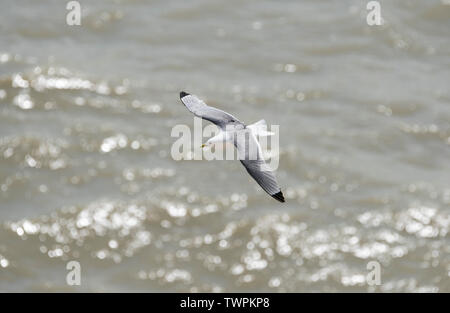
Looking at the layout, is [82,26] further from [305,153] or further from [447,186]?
[447,186]

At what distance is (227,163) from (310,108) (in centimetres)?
231

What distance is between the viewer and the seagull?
750 centimetres

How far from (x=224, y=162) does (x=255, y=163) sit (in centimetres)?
909

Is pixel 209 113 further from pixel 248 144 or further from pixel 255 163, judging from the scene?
pixel 255 163

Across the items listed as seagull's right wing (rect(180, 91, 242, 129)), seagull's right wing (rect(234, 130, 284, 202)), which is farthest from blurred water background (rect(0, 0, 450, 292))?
seagull's right wing (rect(234, 130, 284, 202))

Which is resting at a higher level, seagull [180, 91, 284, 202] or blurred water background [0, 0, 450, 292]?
blurred water background [0, 0, 450, 292]

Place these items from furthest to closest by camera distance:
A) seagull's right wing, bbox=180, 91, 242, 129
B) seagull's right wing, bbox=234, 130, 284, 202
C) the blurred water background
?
the blurred water background < seagull's right wing, bbox=180, 91, 242, 129 < seagull's right wing, bbox=234, 130, 284, 202

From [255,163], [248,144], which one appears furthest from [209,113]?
[255,163]

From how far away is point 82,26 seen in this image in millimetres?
19750

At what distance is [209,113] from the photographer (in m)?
8.48

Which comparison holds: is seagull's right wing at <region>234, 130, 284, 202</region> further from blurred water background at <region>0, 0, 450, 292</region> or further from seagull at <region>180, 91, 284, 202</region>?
blurred water background at <region>0, 0, 450, 292</region>

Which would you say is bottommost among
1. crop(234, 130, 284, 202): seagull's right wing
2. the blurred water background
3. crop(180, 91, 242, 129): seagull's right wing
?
crop(234, 130, 284, 202): seagull's right wing

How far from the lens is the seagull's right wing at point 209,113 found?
8.23 m
